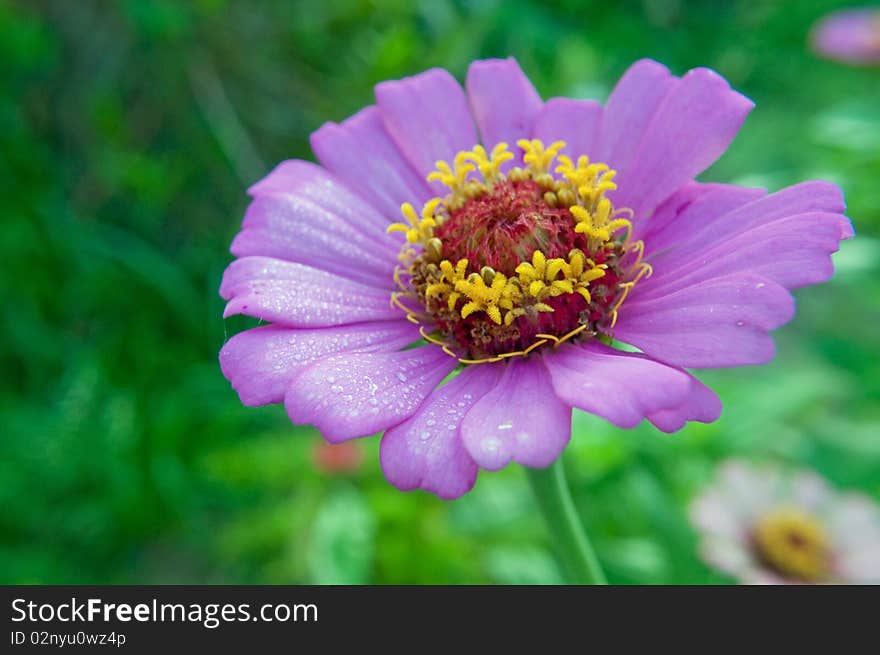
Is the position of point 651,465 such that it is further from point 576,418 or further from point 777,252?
point 777,252

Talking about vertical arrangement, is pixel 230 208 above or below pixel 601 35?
below

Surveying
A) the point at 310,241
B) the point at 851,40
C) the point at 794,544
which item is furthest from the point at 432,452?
the point at 851,40

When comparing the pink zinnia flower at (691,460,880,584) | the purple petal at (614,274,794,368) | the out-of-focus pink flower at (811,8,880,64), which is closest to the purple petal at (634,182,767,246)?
the purple petal at (614,274,794,368)

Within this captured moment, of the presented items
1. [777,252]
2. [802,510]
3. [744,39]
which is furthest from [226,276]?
[744,39]

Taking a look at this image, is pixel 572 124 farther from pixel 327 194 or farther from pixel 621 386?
pixel 621 386

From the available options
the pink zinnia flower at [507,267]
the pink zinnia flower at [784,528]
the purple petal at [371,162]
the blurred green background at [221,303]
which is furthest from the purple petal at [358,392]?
the blurred green background at [221,303]

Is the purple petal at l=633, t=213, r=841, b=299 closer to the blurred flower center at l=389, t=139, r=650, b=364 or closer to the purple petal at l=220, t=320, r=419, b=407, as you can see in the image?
the blurred flower center at l=389, t=139, r=650, b=364
